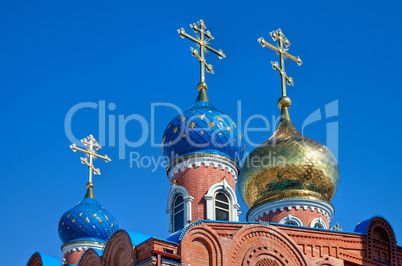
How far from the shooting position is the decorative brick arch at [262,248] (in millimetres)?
13657

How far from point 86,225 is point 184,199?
15.1 feet

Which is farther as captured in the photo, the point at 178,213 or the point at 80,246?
the point at 80,246

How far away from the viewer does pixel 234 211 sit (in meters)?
15.9

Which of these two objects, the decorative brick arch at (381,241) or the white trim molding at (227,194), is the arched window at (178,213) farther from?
the decorative brick arch at (381,241)

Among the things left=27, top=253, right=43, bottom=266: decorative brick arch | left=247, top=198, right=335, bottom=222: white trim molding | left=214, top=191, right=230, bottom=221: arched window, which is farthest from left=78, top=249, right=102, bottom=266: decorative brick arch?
left=247, top=198, right=335, bottom=222: white trim molding

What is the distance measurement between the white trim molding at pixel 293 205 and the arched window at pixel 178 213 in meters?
2.20

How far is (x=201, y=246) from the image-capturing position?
44.1 feet

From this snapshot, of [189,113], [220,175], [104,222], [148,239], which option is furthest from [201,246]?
[104,222]

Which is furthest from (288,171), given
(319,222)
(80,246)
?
(80,246)

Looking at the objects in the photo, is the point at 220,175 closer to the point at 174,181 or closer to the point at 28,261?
the point at 174,181

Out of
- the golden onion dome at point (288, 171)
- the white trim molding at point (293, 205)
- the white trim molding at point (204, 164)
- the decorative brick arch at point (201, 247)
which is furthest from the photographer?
the golden onion dome at point (288, 171)

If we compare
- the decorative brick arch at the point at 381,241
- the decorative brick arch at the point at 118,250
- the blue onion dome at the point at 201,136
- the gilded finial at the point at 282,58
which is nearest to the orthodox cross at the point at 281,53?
the gilded finial at the point at 282,58

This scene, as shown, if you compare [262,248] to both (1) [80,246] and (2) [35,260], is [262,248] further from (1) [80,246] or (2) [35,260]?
(1) [80,246]

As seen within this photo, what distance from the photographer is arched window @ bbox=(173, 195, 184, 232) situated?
1584 centimetres
